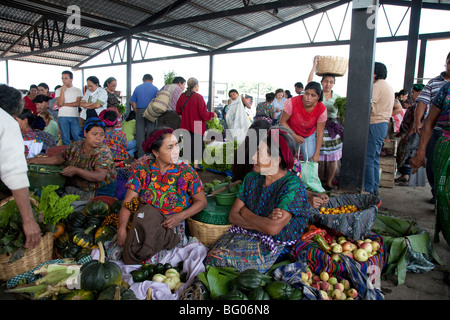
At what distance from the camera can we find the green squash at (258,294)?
1858 mm

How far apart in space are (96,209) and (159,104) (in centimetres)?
369

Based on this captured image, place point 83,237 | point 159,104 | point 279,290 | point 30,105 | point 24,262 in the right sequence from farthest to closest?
point 30,105 → point 159,104 → point 83,237 → point 24,262 → point 279,290

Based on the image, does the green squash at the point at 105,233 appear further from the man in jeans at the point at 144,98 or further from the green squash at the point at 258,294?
the man in jeans at the point at 144,98

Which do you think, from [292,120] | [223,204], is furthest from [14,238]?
[292,120]

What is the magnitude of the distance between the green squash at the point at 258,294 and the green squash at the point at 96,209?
1.67 metres

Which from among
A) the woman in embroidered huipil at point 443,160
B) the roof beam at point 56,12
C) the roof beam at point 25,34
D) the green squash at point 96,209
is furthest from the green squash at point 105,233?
the roof beam at point 25,34

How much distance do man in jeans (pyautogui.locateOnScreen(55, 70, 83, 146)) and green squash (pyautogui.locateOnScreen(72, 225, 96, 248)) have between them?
12.2ft

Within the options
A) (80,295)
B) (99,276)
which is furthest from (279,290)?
(80,295)

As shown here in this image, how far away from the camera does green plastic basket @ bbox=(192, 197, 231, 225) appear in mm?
2742

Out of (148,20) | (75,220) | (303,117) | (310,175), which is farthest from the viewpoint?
(148,20)

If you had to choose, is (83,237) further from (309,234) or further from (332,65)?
(332,65)

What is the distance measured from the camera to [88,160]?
3264 millimetres

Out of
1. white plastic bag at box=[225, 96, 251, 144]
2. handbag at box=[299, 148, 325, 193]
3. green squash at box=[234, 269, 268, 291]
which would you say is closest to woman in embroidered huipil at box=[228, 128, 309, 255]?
green squash at box=[234, 269, 268, 291]

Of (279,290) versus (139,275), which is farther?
(139,275)
